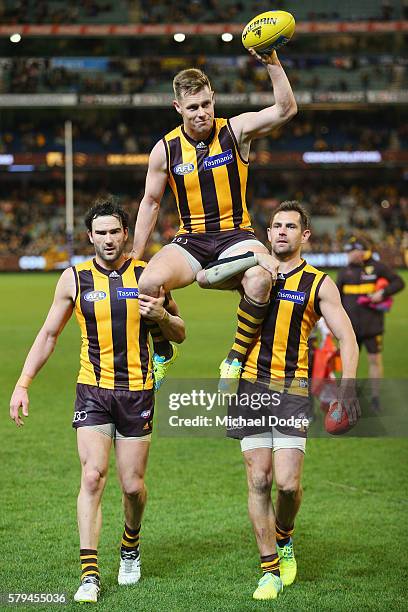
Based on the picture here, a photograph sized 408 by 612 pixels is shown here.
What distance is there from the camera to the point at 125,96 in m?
45.2

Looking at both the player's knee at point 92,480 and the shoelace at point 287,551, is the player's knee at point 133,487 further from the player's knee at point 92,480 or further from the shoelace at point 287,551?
the shoelace at point 287,551

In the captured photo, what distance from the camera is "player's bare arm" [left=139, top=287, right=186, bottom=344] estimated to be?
18.0 ft

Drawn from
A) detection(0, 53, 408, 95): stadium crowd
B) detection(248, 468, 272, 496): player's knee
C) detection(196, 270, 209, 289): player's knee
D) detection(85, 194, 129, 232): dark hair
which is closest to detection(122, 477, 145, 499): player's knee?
detection(248, 468, 272, 496): player's knee

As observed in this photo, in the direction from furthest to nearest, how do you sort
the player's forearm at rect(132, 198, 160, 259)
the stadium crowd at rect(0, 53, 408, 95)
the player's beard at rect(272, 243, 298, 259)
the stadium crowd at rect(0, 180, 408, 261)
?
the stadium crowd at rect(0, 53, 408, 95), the stadium crowd at rect(0, 180, 408, 261), the player's forearm at rect(132, 198, 160, 259), the player's beard at rect(272, 243, 298, 259)

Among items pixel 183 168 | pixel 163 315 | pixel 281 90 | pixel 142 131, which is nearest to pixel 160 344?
pixel 163 315

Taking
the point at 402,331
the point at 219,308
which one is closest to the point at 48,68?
the point at 219,308

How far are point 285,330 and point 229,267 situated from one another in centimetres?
50

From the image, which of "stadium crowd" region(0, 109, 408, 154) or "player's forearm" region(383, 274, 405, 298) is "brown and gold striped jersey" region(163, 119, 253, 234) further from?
"stadium crowd" region(0, 109, 408, 154)

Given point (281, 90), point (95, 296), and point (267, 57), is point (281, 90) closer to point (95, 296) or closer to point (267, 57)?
point (267, 57)

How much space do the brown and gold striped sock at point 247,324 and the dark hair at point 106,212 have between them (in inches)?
32.9

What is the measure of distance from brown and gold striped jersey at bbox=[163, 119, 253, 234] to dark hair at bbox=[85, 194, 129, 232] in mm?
557

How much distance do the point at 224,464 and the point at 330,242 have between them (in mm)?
31713

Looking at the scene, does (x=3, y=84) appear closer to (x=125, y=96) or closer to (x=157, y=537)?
(x=125, y=96)

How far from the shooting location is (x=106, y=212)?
18.3 feet
